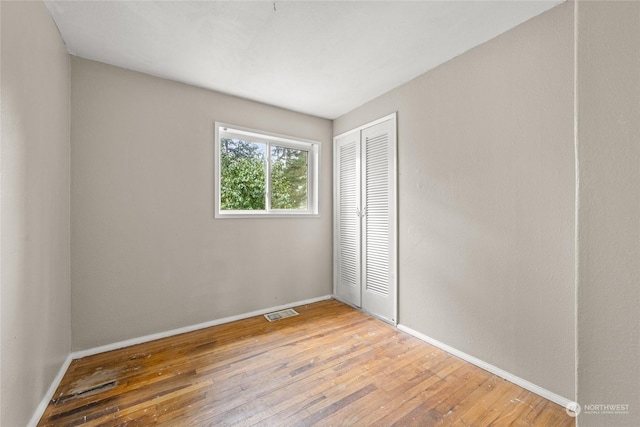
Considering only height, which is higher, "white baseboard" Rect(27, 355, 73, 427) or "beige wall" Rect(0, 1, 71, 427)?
"beige wall" Rect(0, 1, 71, 427)

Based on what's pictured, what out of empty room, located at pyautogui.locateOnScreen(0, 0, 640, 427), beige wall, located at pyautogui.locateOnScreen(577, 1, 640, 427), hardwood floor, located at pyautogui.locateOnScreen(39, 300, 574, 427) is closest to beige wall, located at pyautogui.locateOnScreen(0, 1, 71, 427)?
empty room, located at pyautogui.locateOnScreen(0, 0, 640, 427)

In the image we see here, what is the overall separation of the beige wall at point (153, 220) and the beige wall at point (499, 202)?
1617 mm

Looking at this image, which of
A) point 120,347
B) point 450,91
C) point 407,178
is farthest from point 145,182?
point 450,91

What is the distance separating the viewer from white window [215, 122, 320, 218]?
2.79 m

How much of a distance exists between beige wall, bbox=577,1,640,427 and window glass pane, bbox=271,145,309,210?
2783 mm

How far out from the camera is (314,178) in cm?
335

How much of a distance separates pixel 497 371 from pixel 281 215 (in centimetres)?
235

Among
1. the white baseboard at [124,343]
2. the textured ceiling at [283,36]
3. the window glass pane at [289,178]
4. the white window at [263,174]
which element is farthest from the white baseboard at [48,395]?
the textured ceiling at [283,36]

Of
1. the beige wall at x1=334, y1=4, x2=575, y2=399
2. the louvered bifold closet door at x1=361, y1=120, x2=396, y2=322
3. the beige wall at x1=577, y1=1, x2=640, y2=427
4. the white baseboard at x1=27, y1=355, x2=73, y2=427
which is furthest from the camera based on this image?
the louvered bifold closet door at x1=361, y1=120, x2=396, y2=322

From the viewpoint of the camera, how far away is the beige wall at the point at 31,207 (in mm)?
1180

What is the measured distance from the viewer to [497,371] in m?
1.82

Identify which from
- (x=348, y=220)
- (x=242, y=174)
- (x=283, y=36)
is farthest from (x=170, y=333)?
(x=283, y=36)

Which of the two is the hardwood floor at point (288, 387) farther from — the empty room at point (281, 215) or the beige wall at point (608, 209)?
Result: the beige wall at point (608, 209)

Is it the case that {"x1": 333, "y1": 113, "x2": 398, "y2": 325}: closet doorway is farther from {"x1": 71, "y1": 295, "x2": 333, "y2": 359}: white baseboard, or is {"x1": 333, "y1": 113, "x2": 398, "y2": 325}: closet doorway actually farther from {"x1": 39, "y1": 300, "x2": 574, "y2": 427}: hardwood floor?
{"x1": 71, "y1": 295, "x2": 333, "y2": 359}: white baseboard
